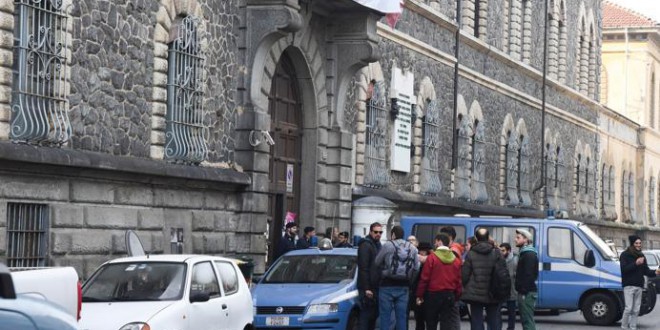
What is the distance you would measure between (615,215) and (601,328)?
126ft

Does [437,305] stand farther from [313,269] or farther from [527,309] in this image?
[527,309]

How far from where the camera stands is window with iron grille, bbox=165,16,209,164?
953 inches

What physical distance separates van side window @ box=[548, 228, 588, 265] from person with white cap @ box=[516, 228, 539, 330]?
5.83 meters

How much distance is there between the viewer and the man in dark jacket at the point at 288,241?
26750 mm

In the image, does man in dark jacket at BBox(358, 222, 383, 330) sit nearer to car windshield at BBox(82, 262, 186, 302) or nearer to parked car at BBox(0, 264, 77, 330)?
car windshield at BBox(82, 262, 186, 302)

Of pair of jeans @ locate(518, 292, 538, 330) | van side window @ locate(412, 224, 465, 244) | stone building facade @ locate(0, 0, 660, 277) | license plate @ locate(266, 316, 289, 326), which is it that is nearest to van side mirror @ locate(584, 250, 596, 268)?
van side window @ locate(412, 224, 465, 244)

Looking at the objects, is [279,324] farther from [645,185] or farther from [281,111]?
[645,185]

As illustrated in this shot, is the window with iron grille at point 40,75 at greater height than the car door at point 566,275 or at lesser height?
greater

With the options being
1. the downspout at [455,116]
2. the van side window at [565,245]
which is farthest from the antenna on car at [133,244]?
the downspout at [455,116]

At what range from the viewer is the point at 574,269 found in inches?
1101

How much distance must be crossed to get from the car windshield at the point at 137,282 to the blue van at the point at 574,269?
12.9 metres

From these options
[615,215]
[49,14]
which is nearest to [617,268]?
[49,14]

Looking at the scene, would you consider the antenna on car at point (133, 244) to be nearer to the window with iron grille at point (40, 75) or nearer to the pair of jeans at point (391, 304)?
the window with iron grille at point (40, 75)

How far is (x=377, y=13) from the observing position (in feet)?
100
